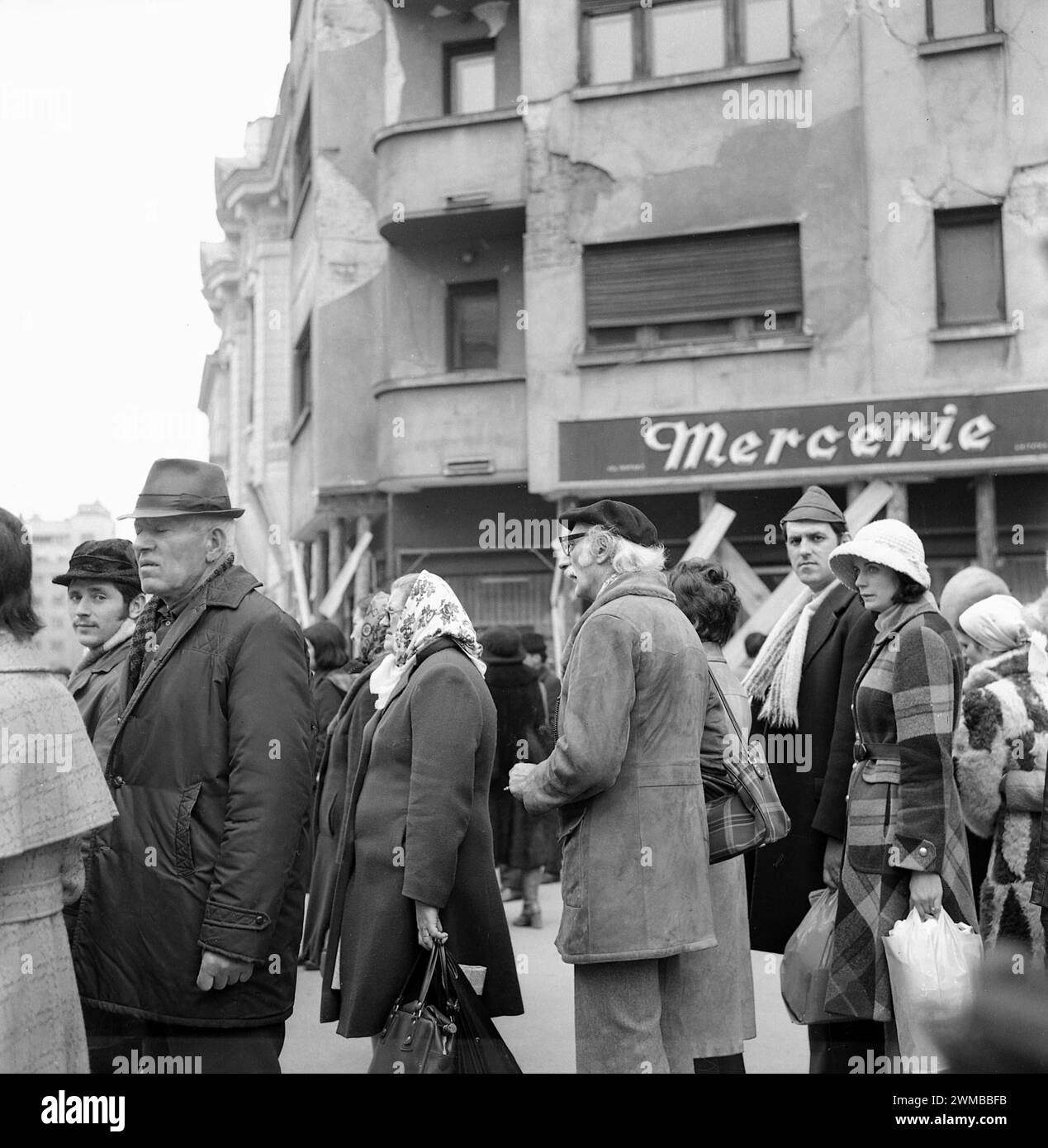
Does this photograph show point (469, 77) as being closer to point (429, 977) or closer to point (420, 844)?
point (420, 844)

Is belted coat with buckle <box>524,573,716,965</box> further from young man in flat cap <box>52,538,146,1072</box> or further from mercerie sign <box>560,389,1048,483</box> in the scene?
mercerie sign <box>560,389,1048,483</box>

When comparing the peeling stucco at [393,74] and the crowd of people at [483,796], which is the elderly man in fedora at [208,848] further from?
the peeling stucco at [393,74]

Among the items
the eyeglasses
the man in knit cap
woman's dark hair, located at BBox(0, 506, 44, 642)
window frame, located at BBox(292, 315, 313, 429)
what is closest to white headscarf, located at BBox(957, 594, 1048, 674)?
the man in knit cap

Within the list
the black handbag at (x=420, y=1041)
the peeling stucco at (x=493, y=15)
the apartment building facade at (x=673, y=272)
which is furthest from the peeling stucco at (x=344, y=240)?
the black handbag at (x=420, y=1041)

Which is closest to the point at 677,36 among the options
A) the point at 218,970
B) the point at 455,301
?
the point at 455,301

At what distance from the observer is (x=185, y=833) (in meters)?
3.68

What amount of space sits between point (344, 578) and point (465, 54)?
6.77m

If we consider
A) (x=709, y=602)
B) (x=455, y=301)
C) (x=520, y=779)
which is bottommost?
(x=520, y=779)

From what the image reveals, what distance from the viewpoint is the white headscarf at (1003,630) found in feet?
16.5

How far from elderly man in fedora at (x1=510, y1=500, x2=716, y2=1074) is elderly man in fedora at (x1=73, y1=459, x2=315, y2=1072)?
771 millimetres

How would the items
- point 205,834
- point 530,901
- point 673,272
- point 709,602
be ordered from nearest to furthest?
1. point 205,834
2. point 709,602
3. point 530,901
4. point 673,272

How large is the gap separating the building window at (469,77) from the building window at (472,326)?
86.2 inches
